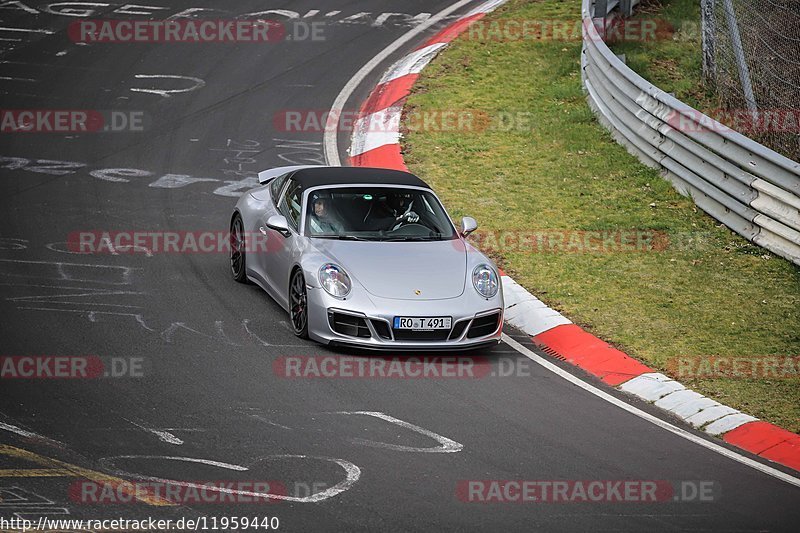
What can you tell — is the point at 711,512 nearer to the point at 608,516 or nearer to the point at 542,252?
the point at 608,516

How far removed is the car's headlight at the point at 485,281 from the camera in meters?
10.1

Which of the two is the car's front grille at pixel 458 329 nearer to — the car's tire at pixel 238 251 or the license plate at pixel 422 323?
the license plate at pixel 422 323

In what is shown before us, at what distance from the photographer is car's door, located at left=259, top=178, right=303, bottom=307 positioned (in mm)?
10438

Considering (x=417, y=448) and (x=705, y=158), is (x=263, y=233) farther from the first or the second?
(x=705, y=158)

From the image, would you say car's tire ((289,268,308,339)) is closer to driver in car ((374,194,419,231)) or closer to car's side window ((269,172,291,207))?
driver in car ((374,194,419,231))

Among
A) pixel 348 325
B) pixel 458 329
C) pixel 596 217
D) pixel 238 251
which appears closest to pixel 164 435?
pixel 348 325

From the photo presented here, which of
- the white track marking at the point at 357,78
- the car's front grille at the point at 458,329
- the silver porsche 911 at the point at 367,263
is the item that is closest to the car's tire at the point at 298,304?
the silver porsche 911 at the point at 367,263

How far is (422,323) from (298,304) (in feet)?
4.00

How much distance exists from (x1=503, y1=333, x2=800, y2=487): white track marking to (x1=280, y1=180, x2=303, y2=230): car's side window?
90.4 inches

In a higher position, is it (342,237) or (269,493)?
(342,237)

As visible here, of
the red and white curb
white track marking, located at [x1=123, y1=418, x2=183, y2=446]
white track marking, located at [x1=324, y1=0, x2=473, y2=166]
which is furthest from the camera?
white track marking, located at [x1=324, y1=0, x2=473, y2=166]

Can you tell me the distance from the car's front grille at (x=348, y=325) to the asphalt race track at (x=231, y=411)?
28cm

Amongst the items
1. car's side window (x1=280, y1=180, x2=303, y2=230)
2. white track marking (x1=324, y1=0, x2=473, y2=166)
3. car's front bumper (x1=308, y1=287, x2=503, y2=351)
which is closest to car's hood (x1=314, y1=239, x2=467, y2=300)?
car's front bumper (x1=308, y1=287, x2=503, y2=351)

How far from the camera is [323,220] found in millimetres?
10609
